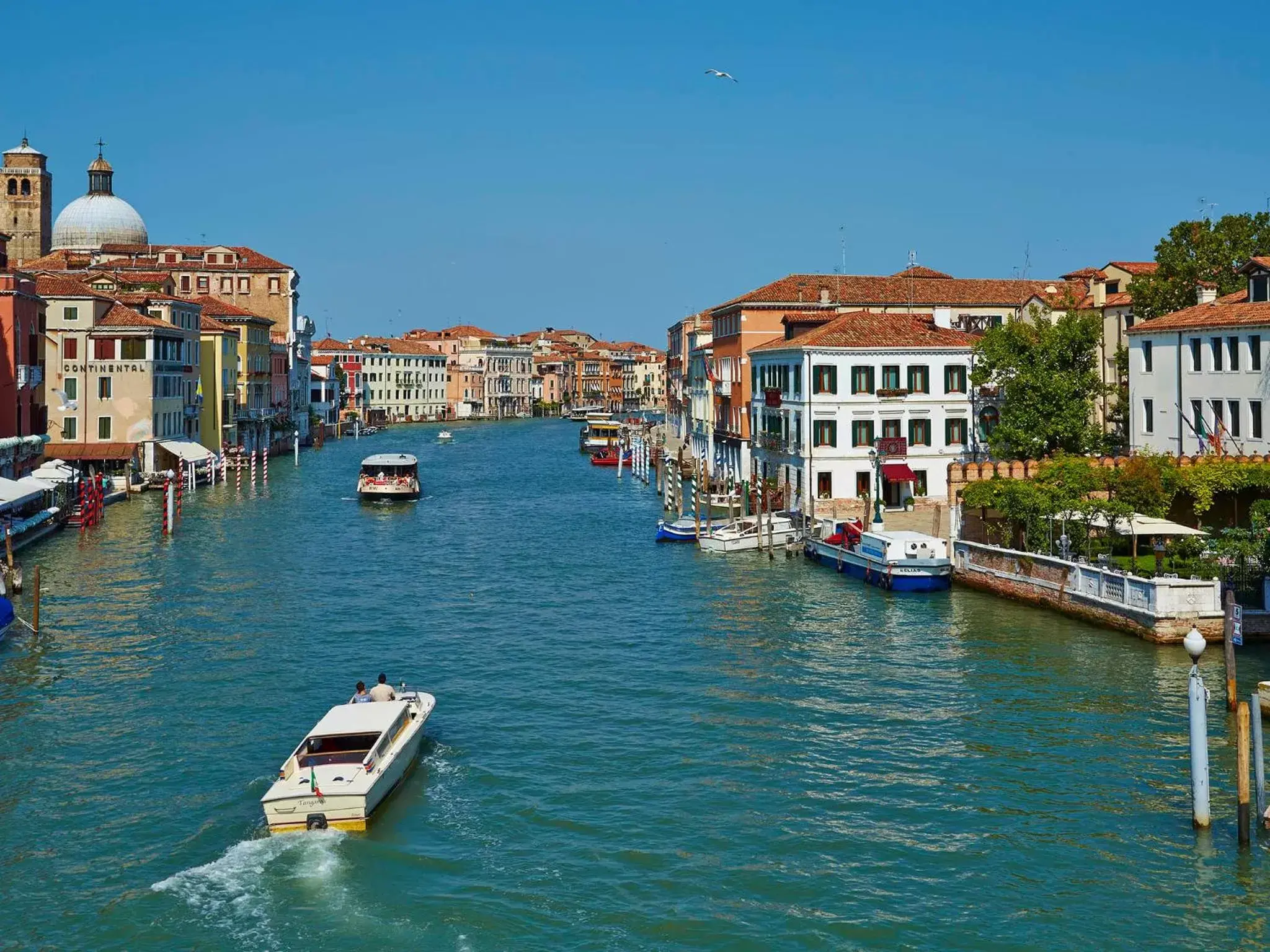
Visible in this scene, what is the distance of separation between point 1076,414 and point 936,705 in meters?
20.2

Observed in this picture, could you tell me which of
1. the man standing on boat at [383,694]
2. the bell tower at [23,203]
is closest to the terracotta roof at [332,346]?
the bell tower at [23,203]

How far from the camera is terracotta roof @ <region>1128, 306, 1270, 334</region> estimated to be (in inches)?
1310

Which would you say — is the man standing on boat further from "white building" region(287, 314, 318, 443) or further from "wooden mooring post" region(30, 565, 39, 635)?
"white building" region(287, 314, 318, 443)

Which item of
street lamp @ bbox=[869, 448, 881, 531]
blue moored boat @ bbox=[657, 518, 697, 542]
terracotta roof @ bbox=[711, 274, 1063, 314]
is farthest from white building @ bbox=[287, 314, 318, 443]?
street lamp @ bbox=[869, 448, 881, 531]

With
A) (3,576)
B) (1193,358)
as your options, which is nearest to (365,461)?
(3,576)

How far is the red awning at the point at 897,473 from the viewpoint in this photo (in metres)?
41.1

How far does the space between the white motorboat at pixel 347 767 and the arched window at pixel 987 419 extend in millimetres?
27673

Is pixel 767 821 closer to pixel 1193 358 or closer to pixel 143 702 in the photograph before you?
pixel 143 702

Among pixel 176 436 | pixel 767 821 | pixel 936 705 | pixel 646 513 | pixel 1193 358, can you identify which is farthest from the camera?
pixel 176 436

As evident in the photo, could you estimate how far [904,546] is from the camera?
106 feet

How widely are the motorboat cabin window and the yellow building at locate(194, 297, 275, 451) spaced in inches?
2633

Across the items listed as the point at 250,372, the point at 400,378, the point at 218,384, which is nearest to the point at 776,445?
the point at 218,384

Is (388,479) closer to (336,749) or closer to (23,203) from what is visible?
(336,749)

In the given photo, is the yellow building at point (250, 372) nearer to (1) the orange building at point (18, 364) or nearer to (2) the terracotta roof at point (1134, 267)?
(1) the orange building at point (18, 364)
